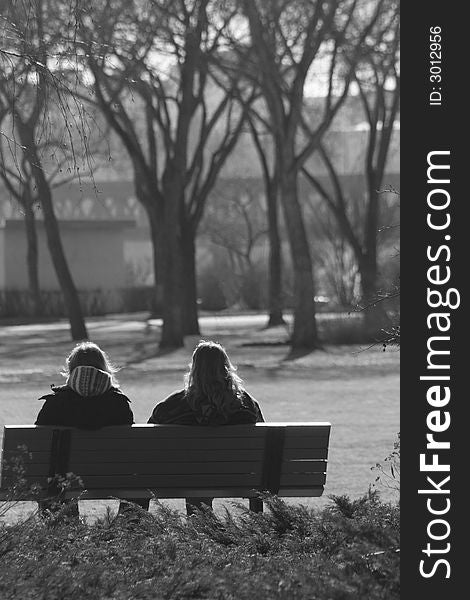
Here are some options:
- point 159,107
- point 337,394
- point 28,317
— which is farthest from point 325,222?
point 337,394

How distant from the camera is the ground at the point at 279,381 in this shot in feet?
43.2

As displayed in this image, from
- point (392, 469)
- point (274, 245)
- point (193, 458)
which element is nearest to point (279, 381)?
point (193, 458)

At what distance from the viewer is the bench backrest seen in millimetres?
7848

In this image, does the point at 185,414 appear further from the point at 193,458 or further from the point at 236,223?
the point at 236,223

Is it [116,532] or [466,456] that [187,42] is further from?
[466,456]

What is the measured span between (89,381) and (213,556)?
184 cm

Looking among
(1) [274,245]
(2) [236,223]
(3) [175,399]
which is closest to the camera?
(3) [175,399]

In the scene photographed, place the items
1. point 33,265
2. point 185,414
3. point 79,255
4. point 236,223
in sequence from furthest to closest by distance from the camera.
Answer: point 236,223 < point 79,255 < point 33,265 < point 185,414

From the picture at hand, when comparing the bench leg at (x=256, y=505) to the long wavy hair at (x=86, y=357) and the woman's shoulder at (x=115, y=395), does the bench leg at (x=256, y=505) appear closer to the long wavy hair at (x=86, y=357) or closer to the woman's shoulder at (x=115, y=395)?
the woman's shoulder at (x=115, y=395)

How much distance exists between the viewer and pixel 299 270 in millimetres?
29438

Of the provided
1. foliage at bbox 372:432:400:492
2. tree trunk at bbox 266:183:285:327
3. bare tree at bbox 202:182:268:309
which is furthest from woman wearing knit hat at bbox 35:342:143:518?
bare tree at bbox 202:182:268:309

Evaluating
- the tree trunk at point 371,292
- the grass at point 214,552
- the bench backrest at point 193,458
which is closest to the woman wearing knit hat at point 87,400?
the bench backrest at point 193,458

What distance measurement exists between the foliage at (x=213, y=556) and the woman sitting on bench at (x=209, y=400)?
0.66 meters

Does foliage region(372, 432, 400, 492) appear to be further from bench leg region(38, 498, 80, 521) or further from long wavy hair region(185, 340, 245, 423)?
bench leg region(38, 498, 80, 521)
